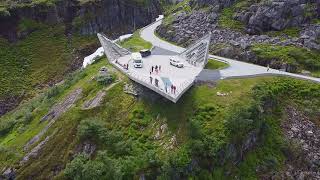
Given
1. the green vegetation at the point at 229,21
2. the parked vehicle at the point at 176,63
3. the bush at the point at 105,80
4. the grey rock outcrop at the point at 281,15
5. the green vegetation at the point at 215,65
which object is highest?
the grey rock outcrop at the point at 281,15

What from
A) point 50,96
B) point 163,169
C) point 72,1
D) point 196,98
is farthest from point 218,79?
point 72,1

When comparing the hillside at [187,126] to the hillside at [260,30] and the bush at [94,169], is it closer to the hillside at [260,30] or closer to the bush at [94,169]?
the bush at [94,169]

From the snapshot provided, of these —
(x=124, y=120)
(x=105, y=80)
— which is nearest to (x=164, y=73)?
(x=105, y=80)

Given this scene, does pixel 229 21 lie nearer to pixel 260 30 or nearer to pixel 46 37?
pixel 260 30

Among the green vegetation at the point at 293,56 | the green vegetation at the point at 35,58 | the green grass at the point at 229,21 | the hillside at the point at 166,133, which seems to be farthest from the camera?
the green vegetation at the point at 35,58

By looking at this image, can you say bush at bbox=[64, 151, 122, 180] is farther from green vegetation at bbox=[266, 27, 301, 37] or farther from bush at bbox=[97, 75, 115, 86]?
green vegetation at bbox=[266, 27, 301, 37]

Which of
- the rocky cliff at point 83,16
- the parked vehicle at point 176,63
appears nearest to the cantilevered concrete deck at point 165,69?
the parked vehicle at point 176,63
